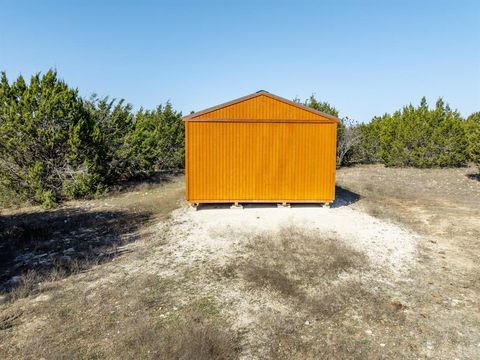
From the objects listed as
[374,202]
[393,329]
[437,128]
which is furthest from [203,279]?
[437,128]

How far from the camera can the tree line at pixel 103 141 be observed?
526 inches

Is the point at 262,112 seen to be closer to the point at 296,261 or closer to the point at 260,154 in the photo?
the point at 260,154

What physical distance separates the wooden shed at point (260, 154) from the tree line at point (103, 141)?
18.9 ft

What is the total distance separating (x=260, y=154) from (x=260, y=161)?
23 centimetres

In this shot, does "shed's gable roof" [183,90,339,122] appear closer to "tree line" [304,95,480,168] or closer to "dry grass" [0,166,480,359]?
"dry grass" [0,166,480,359]

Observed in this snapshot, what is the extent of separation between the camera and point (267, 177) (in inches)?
452

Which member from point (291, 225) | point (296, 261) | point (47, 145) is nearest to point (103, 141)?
point (47, 145)

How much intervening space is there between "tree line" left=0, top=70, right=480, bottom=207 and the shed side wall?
574cm

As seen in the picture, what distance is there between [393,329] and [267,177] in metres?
6.94

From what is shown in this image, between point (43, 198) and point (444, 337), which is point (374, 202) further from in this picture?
point (43, 198)

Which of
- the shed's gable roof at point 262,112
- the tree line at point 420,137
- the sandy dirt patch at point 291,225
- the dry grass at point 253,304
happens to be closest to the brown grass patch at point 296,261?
the dry grass at point 253,304

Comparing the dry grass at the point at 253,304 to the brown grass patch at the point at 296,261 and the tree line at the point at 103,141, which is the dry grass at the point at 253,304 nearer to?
the brown grass patch at the point at 296,261

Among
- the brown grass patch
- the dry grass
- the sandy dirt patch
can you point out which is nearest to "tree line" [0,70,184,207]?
the dry grass

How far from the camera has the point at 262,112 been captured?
37.3 feet
